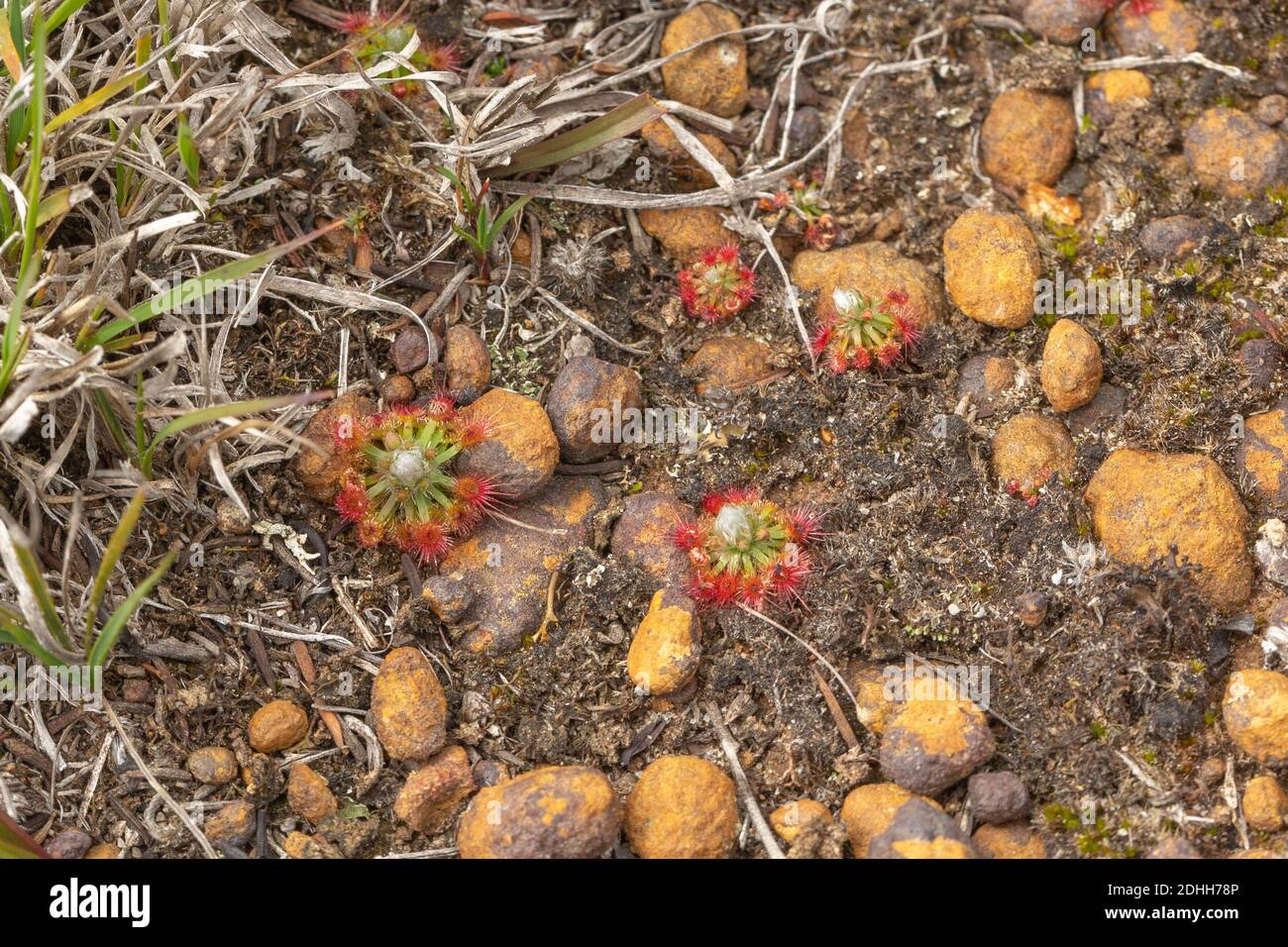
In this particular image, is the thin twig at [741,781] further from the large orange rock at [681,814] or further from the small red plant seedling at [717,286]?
the small red plant seedling at [717,286]

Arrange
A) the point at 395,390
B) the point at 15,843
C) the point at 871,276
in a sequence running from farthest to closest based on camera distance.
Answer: the point at 871,276 < the point at 395,390 < the point at 15,843

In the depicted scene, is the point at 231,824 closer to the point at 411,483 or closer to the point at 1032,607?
the point at 411,483

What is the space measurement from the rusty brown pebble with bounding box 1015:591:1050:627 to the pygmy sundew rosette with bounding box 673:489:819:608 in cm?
72

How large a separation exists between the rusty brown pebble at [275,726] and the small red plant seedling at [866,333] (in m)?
2.33

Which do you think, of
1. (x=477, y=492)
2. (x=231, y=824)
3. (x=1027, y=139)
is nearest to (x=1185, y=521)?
(x=1027, y=139)

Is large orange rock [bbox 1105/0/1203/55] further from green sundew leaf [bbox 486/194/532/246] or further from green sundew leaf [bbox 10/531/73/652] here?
green sundew leaf [bbox 10/531/73/652]

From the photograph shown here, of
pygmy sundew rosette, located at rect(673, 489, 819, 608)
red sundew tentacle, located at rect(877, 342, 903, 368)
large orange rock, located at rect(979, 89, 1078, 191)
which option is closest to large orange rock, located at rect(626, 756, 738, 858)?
pygmy sundew rosette, located at rect(673, 489, 819, 608)

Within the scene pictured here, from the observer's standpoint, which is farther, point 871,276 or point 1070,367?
point 871,276

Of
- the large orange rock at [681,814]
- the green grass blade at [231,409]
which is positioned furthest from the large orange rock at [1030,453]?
the green grass blade at [231,409]

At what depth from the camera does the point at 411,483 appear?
390cm

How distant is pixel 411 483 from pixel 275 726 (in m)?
0.92

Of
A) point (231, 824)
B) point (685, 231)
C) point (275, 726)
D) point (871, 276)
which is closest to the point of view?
point (231, 824)

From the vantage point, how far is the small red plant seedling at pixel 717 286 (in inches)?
175
